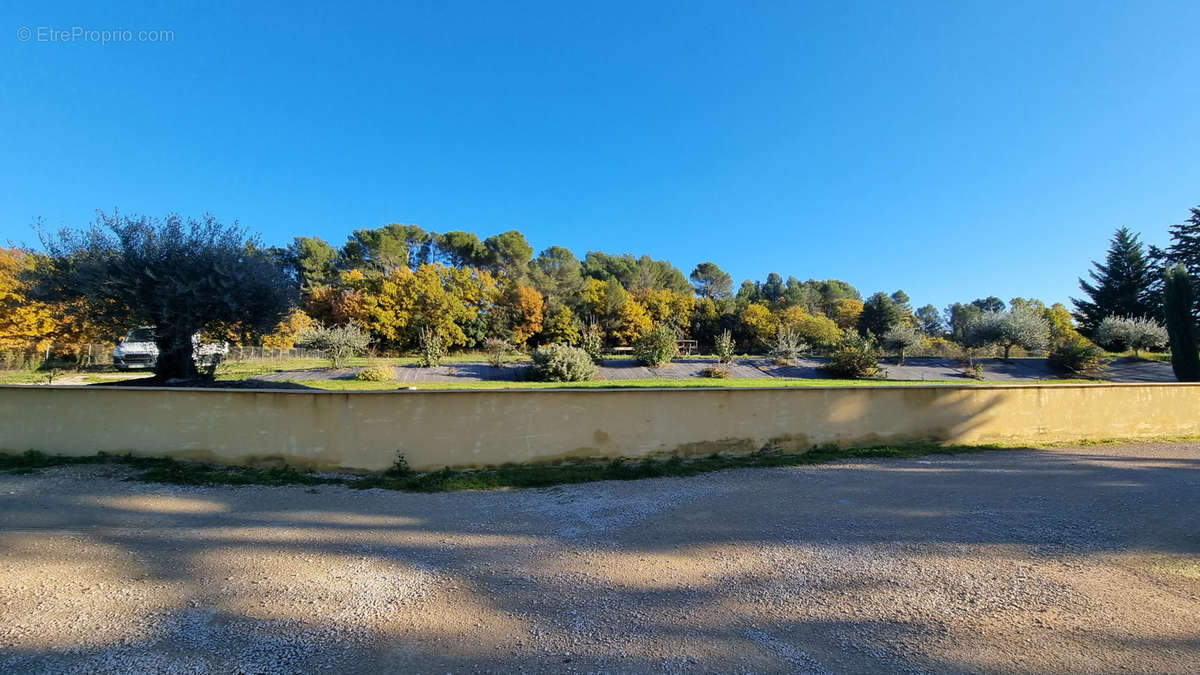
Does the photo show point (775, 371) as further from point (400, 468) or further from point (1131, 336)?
point (1131, 336)

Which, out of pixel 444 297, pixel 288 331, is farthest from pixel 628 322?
pixel 288 331

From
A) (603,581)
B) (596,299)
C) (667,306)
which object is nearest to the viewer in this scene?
(603,581)

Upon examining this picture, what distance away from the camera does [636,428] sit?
6359 mm

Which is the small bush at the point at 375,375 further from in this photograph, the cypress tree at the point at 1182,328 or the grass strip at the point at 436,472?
the cypress tree at the point at 1182,328

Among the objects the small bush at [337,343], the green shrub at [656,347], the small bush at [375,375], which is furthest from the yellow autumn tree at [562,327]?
the small bush at [375,375]

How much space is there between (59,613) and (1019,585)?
5282mm

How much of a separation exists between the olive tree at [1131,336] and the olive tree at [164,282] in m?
35.3

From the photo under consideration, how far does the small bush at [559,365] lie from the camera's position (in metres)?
16.3

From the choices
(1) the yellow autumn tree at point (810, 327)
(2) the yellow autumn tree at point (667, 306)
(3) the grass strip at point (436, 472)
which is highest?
(2) the yellow autumn tree at point (667, 306)

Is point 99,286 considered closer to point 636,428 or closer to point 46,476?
point 46,476

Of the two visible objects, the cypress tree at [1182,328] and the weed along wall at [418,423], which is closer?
the weed along wall at [418,423]

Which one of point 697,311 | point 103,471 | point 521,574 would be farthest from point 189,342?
point 697,311

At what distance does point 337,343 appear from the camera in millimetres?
19953

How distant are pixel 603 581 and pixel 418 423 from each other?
3772mm
